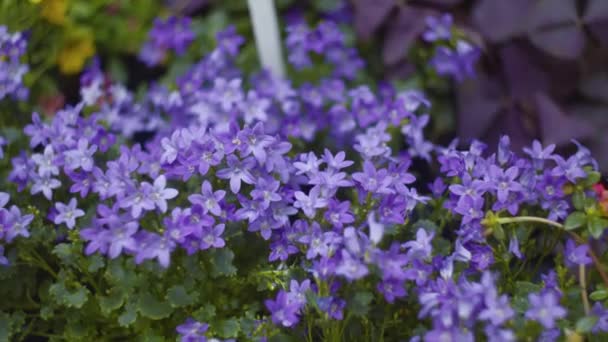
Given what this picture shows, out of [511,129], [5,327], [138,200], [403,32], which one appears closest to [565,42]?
[511,129]

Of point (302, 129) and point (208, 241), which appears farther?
point (302, 129)

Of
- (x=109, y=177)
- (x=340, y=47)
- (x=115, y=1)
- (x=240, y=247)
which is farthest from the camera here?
(x=115, y=1)

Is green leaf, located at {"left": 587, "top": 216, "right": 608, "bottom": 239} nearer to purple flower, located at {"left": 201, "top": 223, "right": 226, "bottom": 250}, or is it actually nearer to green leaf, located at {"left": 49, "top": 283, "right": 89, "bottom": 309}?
purple flower, located at {"left": 201, "top": 223, "right": 226, "bottom": 250}

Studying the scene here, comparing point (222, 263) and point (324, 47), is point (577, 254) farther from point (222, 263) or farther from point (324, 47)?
point (324, 47)

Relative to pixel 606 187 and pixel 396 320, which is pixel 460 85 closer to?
pixel 606 187

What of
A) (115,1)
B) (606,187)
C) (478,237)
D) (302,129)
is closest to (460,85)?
(302,129)
